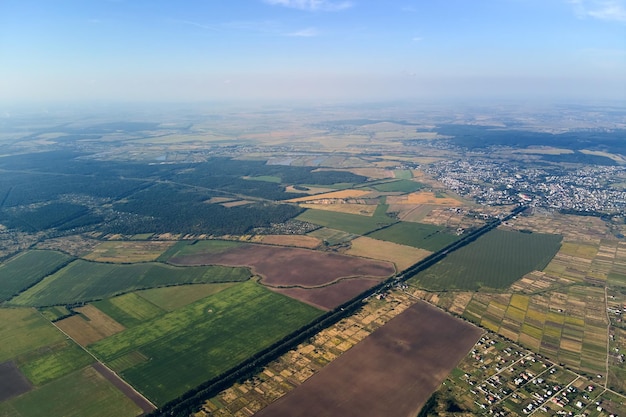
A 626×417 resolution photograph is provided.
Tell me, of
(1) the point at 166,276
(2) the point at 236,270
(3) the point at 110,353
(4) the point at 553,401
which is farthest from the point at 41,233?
(4) the point at 553,401

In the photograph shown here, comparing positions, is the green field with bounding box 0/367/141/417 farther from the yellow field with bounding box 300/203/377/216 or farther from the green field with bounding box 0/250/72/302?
the yellow field with bounding box 300/203/377/216

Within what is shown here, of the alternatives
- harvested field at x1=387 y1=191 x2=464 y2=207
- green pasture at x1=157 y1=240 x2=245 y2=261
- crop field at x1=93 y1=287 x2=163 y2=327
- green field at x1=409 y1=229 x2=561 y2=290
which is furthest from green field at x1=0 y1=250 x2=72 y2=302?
harvested field at x1=387 y1=191 x2=464 y2=207

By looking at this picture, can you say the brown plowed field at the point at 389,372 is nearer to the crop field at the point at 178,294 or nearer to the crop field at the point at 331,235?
the crop field at the point at 178,294

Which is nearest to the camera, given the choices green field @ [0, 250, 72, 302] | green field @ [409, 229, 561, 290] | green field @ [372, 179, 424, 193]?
green field @ [0, 250, 72, 302]

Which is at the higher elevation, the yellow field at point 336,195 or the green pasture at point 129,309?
the yellow field at point 336,195

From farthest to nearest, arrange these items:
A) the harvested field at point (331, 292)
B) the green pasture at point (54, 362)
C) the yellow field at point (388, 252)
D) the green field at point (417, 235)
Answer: the green field at point (417, 235)
the yellow field at point (388, 252)
the harvested field at point (331, 292)
the green pasture at point (54, 362)

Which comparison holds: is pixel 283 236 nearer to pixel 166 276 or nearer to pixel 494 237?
pixel 166 276

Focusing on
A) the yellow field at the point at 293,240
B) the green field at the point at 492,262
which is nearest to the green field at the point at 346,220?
the yellow field at the point at 293,240
